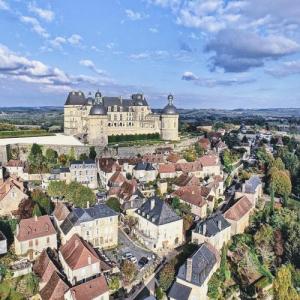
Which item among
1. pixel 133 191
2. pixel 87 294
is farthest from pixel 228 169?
pixel 87 294

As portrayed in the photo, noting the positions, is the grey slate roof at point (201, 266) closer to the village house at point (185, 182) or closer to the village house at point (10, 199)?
the village house at point (185, 182)

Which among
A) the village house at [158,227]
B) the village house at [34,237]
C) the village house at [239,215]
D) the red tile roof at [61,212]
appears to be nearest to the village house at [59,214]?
the red tile roof at [61,212]

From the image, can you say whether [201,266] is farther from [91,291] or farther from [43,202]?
[43,202]

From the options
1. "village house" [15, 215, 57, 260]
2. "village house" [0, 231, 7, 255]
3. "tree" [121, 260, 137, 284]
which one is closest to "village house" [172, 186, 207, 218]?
"tree" [121, 260, 137, 284]

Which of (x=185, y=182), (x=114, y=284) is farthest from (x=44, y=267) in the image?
(x=185, y=182)

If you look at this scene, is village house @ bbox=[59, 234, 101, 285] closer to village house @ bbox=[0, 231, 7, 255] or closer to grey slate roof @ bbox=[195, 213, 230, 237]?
village house @ bbox=[0, 231, 7, 255]
